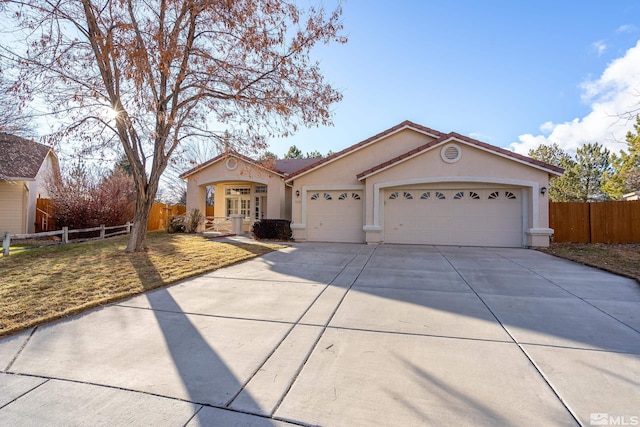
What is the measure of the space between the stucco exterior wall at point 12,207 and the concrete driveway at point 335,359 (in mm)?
15899

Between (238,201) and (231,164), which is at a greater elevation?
(231,164)

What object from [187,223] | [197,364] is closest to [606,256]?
[197,364]

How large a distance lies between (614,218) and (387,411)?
52.3 ft

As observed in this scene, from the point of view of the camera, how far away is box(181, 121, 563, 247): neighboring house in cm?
1228

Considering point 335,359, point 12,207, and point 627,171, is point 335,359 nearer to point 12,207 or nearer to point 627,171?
point 12,207

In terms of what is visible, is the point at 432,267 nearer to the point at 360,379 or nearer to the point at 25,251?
the point at 360,379

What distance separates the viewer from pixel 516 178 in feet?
40.2

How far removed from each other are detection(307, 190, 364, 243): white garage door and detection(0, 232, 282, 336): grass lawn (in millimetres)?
3765

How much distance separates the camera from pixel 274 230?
14.8 meters

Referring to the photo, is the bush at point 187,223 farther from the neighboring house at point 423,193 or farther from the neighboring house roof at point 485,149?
the neighboring house roof at point 485,149

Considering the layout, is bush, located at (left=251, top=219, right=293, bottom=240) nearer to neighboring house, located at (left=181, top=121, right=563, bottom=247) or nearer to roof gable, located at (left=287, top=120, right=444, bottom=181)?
neighboring house, located at (left=181, top=121, right=563, bottom=247)

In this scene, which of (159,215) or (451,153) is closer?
(451,153)

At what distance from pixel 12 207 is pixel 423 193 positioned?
1995 cm

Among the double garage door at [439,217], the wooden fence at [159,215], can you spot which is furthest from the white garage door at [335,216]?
the wooden fence at [159,215]
